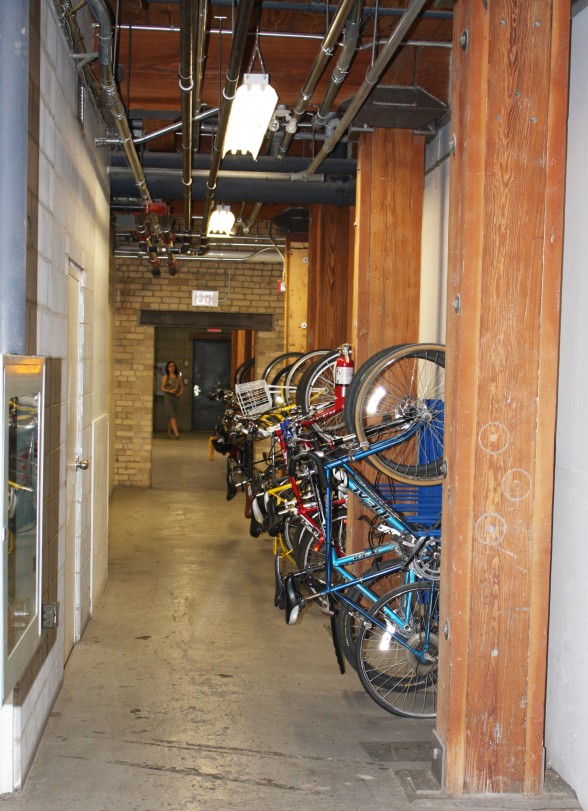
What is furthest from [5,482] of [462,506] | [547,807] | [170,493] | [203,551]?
[170,493]

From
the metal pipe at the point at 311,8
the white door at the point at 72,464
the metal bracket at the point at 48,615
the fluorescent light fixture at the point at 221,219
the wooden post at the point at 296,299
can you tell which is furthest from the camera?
the wooden post at the point at 296,299

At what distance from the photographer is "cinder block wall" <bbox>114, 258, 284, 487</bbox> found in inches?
459

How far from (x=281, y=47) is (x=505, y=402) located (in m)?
2.58

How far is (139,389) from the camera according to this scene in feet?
38.4

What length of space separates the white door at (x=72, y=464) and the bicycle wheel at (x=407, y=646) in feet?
4.79

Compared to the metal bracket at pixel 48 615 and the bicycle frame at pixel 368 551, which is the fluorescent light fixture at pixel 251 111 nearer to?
the bicycle frame at pixel 368 551

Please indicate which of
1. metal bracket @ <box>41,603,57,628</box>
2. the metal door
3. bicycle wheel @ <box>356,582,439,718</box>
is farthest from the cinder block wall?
the metal door

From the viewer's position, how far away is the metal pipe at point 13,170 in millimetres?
3012

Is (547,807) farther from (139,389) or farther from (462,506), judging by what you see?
(139,389)

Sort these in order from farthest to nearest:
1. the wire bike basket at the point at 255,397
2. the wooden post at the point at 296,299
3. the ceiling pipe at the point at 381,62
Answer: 1. the wooden post at the point at 296,299
2. the wire bike basket at the point at 255,397
3. the ceiling pipe at the point at 381,62

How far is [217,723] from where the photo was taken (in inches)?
151

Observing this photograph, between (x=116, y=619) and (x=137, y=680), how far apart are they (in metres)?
1.14

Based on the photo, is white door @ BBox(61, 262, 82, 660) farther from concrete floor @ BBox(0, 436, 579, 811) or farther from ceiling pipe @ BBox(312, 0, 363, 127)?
ceiling pipe @ BBox(312, 0, 363, 127)

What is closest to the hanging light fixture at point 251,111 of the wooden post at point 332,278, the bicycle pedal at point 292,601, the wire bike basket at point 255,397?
the bicycle pedal at point 292,601
